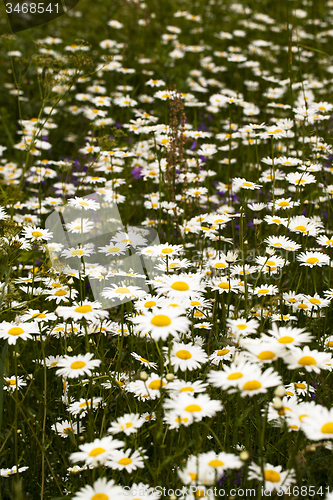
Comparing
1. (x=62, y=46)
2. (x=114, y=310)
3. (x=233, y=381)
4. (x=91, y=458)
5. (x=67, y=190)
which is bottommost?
(x=114, y=310)

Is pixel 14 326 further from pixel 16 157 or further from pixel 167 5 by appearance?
pixel 167 5

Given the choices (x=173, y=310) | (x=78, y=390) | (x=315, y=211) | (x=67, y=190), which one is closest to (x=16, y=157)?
(x=67, y=190)

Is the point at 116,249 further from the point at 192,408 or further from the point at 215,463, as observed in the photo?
the point at 215,463

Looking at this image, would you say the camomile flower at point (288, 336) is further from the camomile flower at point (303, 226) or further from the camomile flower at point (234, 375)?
the camomile flower at point (303, 226)

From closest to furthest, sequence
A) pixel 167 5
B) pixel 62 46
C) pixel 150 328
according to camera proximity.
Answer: pixel 150 328 → pixel 62 46 → pixel 167 5

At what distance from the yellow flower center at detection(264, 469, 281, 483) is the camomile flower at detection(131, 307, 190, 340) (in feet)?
1.45

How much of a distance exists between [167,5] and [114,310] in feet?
25.2

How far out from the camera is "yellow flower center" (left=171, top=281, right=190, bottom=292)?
5.34 ft

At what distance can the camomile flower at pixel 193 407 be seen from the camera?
1228 mm

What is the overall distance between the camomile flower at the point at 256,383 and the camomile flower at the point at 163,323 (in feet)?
0.70

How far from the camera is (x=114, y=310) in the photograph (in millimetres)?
2613

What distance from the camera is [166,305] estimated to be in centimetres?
144

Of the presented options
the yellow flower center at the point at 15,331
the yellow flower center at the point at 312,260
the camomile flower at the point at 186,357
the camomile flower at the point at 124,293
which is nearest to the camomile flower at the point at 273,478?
the camomile flower at the point at 186,357

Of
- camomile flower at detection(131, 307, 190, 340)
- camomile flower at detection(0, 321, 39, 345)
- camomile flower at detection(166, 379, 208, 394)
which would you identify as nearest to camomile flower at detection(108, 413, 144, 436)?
camomile flower at detection(166, 379, 208, 394)
